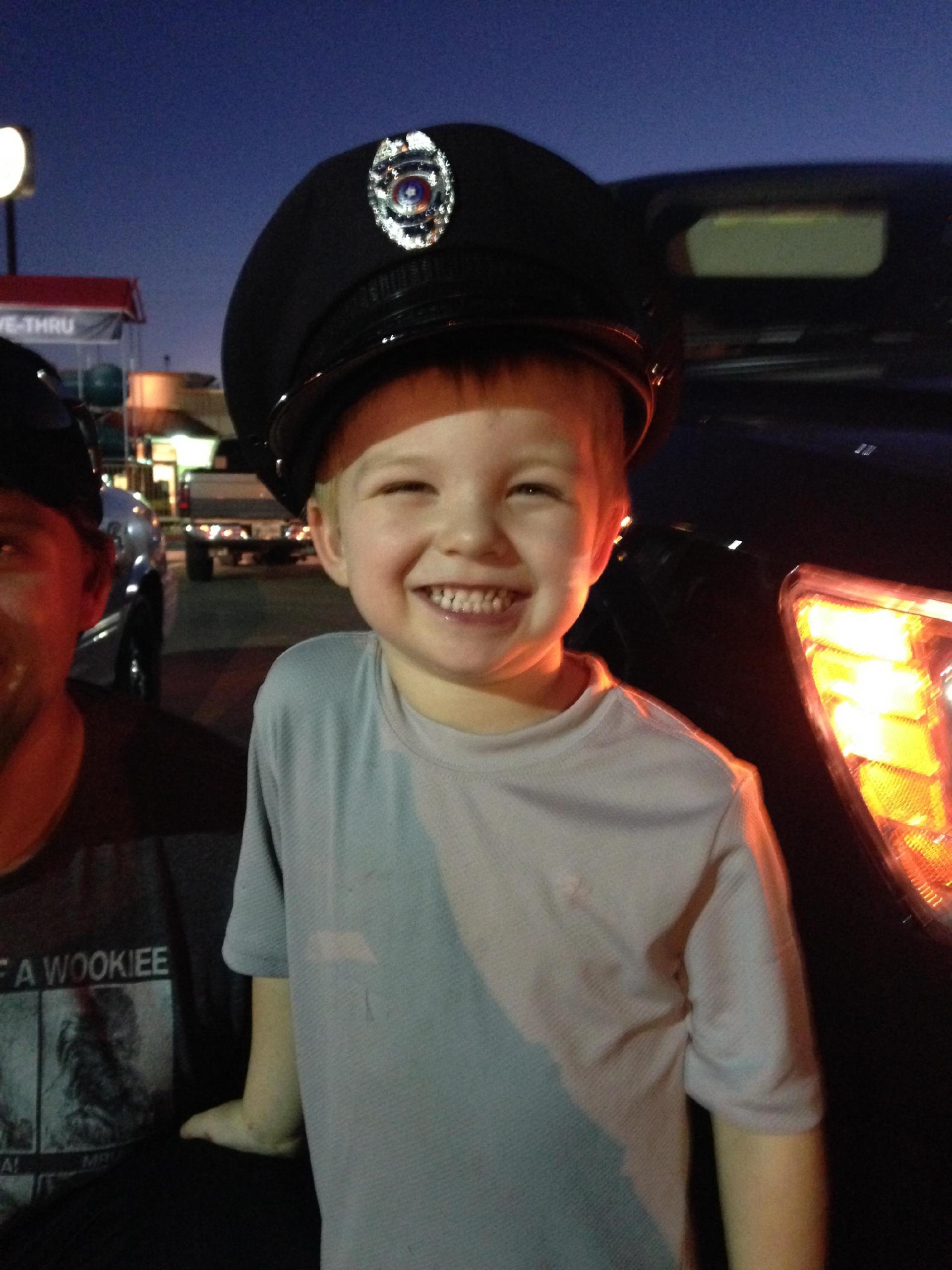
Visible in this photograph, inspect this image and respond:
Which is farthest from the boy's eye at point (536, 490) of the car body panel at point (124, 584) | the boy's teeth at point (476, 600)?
the car body panel at point (124, 584)

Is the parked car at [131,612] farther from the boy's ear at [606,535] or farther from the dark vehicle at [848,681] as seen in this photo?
the boy's ear at [606,535]

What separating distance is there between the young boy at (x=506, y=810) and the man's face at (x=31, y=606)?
0.44 meters

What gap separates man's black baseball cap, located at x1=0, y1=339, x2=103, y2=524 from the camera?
54.5 inches

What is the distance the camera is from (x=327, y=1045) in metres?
1.21

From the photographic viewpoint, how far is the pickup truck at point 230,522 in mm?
14495

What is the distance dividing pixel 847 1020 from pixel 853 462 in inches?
24.6

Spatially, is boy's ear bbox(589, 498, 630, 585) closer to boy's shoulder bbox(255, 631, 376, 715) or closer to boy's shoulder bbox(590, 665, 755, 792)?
boy's shoulder bbox(590, 665, 755, 792)

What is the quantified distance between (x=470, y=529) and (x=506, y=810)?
12.7 inches

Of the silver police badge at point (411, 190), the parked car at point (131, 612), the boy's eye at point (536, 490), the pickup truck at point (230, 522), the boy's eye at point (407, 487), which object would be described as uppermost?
the silver police badge at point (411, 190)

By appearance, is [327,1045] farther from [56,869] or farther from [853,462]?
[853,462]

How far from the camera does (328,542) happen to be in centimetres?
127

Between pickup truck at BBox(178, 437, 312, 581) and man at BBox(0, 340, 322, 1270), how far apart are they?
42.4ft

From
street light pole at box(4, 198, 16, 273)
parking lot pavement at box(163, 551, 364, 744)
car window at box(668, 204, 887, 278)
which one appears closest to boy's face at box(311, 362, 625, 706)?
car window at box(668, 204, 887, 278)

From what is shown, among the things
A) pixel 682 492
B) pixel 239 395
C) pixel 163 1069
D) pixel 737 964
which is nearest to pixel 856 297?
pixel 682 492
